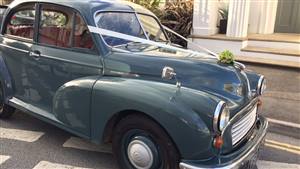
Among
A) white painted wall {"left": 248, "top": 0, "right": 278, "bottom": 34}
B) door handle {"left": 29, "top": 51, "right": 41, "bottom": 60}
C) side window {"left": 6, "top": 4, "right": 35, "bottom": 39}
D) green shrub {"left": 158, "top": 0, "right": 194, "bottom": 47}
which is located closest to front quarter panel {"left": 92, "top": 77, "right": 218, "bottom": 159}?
door handle {"left": 29, "top": 51, "right": 41, "bottom": 60}

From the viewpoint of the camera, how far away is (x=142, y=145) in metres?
3.06

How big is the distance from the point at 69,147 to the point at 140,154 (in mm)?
1240

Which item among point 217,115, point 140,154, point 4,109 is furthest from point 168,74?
point 4,109

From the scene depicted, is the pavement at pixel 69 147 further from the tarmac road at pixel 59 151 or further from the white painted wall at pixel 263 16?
the white painted wall at pixel 263 16

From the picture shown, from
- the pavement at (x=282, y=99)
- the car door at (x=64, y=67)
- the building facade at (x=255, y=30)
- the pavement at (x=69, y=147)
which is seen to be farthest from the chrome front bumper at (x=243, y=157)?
the building facade at (x=255, y=30)

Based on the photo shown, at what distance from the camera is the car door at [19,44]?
4168 millimetres

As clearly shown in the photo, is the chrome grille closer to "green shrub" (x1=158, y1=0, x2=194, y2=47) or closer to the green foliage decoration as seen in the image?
"green shrub" (x1=158, y1=0, x2=194, y2=47)

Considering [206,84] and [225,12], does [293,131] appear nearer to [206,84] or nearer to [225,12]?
[206,84]

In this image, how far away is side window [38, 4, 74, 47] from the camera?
3.77 m

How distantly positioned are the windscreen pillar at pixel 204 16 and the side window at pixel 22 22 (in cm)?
497

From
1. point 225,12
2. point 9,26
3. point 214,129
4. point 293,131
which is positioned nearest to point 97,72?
point 214,129

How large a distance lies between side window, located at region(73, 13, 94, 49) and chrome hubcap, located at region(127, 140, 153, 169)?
1.15 meters

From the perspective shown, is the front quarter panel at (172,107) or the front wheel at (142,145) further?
the front wheel at (142,145)

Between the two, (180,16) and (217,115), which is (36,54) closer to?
(217,115)
